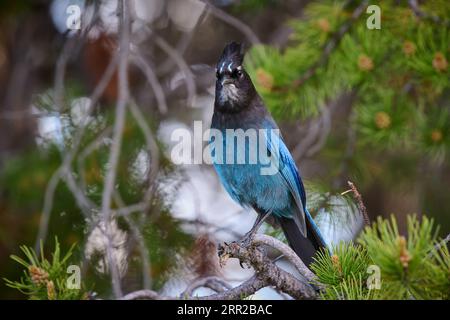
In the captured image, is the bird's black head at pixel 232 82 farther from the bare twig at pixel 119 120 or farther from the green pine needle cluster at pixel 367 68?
the bare twig at pixel 119 120

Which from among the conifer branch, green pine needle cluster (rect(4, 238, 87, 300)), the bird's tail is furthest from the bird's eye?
green pine needle cluster (rect(4, 238, 87, 300))

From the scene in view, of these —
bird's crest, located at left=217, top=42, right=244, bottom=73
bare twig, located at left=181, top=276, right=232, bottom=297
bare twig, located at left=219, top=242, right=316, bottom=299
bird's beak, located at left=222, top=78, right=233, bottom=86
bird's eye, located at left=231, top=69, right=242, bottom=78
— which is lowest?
bare twig, located at left=181, top=276, right=232, bottom=297

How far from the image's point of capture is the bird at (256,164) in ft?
10.2

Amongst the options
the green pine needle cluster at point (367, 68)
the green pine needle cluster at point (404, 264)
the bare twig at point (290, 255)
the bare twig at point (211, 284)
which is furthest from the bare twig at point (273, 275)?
the green pine needle cluster at point (367, 68)

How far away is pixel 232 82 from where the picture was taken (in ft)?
10.00

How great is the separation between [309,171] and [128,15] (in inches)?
79.1

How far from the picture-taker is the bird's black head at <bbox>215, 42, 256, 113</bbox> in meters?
2.97

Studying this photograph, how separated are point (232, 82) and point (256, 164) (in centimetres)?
40

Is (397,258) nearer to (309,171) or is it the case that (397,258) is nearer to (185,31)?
(309,171)

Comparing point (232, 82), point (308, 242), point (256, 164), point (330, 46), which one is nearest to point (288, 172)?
point (256, 164)

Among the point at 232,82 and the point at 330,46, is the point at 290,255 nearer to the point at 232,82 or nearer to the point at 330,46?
the point at 232,82

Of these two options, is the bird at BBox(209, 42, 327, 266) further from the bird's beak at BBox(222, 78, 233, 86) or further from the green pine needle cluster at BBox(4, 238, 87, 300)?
the green pine needle cluster at BBox(4, 238, 87, 300)

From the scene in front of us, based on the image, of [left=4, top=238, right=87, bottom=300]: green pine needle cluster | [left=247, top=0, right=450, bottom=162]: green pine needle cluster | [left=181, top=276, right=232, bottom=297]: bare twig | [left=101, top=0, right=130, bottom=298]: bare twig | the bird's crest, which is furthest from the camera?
[left=247, top=0, right=450, bottom=162]: green pine needle cluster
